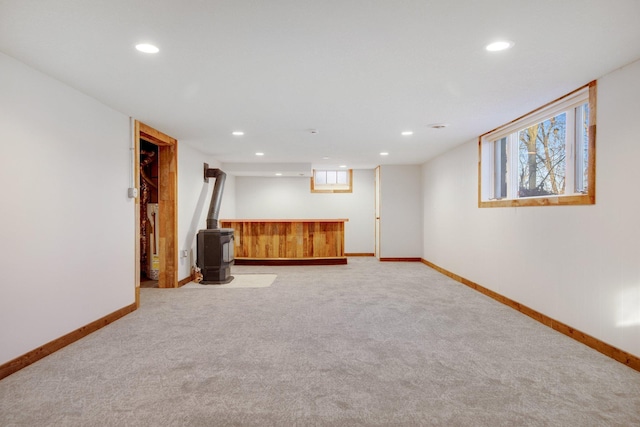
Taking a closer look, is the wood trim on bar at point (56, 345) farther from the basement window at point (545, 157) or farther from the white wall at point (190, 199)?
the basement window at point (545, 157)

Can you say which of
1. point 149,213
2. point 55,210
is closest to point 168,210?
point 149,213

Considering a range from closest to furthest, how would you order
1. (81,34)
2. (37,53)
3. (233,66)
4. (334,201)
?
(81,34), (37,53), (233,66), (334,201)

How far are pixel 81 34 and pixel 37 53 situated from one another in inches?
21.5

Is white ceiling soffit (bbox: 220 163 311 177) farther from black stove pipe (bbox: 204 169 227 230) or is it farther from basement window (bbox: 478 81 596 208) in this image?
basement window (bbox: 478 81 596 208)

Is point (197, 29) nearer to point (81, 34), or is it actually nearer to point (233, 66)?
point (233, 66)

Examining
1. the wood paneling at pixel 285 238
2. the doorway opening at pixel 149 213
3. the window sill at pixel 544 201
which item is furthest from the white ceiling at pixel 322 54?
the wood paneling at pixel 285 238

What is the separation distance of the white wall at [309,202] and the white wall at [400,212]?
1.09 metres

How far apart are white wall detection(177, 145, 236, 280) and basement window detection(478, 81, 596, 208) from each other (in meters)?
4.55

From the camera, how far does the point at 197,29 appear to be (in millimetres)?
2102

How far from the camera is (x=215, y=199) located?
20.4ft

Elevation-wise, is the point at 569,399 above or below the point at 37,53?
below

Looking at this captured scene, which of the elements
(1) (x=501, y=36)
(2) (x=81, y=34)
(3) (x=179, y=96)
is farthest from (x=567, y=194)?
(2) (x=81, y=34)

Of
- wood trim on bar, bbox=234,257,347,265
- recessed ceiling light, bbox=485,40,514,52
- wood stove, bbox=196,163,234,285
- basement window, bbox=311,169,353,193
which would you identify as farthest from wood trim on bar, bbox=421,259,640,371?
basement window, bbox=311,169,353,193

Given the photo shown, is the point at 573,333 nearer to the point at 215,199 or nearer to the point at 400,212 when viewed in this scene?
the point at 400,212
